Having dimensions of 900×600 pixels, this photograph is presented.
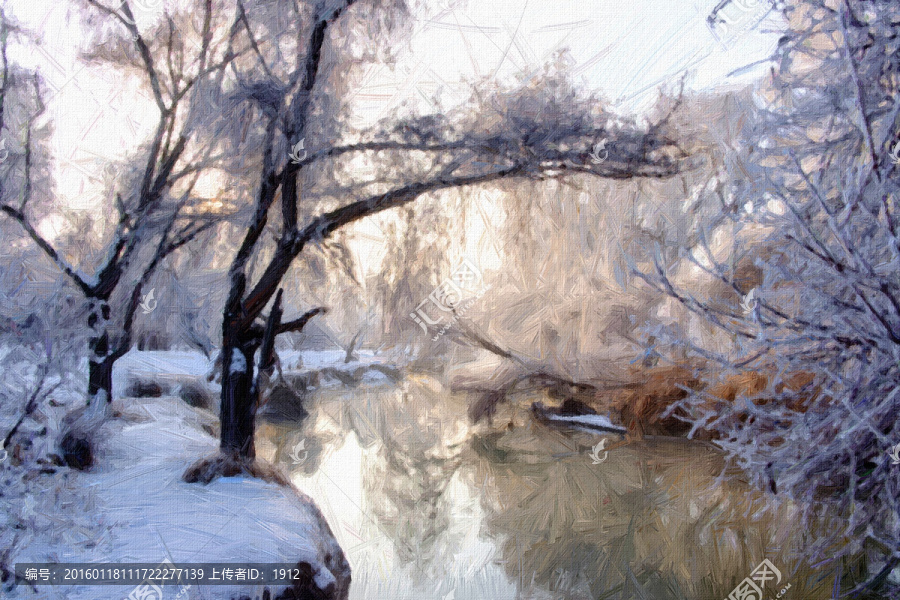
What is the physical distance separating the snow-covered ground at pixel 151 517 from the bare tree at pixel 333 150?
21cm

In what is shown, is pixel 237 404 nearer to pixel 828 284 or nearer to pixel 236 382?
pixel 236 382

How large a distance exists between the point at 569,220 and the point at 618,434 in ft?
5.30

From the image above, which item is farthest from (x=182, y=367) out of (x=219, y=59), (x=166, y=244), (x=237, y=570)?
(x=219, y=59)

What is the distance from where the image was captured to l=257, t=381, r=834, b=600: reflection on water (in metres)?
2.58

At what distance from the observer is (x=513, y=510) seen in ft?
11.2

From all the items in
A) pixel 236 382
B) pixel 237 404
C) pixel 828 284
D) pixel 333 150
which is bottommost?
pixel 237 404

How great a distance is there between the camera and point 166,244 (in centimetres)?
304

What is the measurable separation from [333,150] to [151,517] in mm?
1870

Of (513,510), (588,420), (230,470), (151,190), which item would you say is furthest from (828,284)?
(151,190)

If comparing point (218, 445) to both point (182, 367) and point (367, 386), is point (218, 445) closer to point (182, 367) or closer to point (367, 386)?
point (182, 367)

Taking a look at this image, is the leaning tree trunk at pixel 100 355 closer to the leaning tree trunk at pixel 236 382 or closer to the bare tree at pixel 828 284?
the leaning tree trunk at pixel 236 382

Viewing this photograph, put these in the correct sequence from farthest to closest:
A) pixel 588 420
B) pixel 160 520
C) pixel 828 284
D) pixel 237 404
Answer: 1. pixel 588 420
2. pixel 237 404
3. pixel 160 520
4. pixel 828 284

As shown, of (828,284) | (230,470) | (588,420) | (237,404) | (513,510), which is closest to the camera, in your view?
(828,284)

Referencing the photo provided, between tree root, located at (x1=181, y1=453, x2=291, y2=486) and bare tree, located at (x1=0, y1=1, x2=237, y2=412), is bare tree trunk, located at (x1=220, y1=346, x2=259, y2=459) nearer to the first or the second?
tree root, located at (x1=181, y1=453, x2=291, y2=486)
